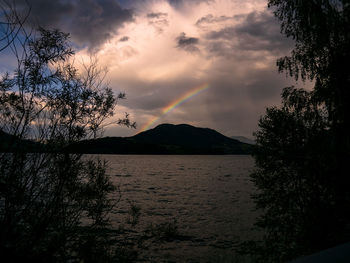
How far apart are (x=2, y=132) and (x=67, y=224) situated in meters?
4.64

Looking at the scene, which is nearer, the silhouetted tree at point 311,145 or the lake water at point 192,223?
the silhouetted tree at point 311,145

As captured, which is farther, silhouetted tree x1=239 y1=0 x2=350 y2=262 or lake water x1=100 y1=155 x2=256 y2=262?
lake water x1=100 y1=155 x2=256 y2=262

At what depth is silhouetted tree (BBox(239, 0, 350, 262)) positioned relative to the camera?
470 inches

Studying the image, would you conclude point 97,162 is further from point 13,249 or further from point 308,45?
point 308,45

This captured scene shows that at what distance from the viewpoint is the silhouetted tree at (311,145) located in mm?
11945

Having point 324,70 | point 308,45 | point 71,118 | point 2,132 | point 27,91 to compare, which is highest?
point 308,45

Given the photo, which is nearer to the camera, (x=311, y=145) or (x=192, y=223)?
(x=311, y=145)

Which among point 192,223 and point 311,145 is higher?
point 311,145

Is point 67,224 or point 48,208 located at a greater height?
point 48,208

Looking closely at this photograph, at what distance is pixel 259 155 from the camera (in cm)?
1584

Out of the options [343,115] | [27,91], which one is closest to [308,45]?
[343,115]

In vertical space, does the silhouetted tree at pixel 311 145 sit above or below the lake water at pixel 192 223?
above

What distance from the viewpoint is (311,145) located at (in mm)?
12734

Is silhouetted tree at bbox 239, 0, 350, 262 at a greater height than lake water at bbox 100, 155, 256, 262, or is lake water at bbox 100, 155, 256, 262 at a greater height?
silhouetted tree at bbox 239, 0, 350, 262
